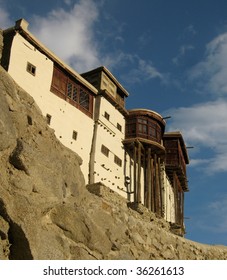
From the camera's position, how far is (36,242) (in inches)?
580

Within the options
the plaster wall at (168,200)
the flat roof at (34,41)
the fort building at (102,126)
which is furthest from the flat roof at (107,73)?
the plaster wall at (168,200)

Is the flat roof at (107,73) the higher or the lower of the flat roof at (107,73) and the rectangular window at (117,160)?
the higher

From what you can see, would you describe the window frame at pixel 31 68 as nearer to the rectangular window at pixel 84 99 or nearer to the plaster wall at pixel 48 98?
the plaster wall at pixel 48 98

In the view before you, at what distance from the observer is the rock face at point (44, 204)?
14617 mm

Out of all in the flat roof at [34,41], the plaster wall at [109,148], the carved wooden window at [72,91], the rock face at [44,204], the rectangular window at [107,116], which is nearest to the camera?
the rock face at [44,204]

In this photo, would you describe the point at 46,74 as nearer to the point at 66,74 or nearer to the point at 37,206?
the point at 66,74

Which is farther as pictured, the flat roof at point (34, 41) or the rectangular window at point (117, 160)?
the rectangular window at point (117, 160)

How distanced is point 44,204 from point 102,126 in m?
17.4

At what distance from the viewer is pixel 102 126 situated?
3303 cm

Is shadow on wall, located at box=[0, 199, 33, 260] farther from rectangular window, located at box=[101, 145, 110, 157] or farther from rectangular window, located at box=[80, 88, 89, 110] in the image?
rectangular window, located at box=[101, 145, 110, 157]

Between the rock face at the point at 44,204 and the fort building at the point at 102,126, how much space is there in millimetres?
6437
